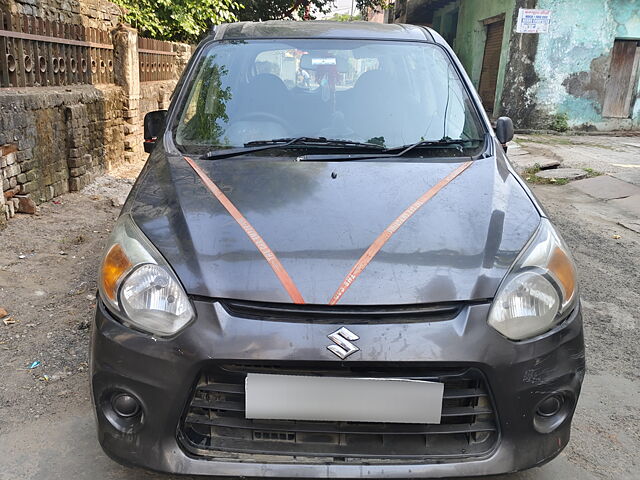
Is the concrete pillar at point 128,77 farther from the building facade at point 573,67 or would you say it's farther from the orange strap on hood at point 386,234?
the building facade at point 573,67

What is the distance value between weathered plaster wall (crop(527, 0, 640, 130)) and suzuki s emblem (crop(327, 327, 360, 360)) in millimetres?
12527

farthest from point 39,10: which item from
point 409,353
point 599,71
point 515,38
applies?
point 599,71

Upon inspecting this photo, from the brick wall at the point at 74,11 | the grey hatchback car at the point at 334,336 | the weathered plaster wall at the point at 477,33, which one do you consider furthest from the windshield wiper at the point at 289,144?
→ the weathered plaster wall at the point at 477,33

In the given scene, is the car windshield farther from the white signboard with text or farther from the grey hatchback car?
the white signboard with text

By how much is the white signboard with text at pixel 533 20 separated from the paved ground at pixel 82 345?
24.4ft

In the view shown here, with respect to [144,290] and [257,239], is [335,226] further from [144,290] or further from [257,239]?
[144,290]

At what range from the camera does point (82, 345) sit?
3102 millimetres

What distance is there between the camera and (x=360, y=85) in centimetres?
300

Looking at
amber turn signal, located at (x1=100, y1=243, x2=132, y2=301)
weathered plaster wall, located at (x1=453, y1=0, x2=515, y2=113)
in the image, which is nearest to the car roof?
amber turn signal, located at (x1=100, y1=243, x2=132, y2=301)

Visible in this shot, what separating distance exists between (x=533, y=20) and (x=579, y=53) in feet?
4.08

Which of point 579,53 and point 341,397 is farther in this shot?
point 579,53

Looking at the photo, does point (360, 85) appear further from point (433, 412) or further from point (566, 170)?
point (566, 170)

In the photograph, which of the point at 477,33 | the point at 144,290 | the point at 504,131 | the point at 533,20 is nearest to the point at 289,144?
the point at 144,290

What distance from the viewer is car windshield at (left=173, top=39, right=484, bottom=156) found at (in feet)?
8.91
